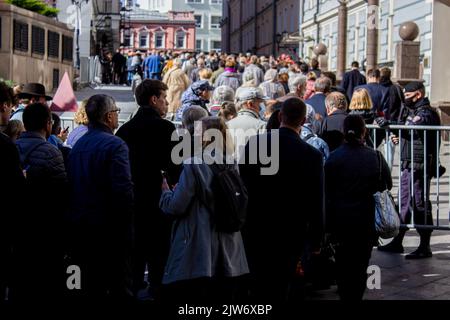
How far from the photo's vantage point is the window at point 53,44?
18.8 metres

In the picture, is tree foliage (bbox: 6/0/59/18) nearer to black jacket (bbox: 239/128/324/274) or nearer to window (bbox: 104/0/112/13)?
black jacket (bbox: 239/128/324/274)

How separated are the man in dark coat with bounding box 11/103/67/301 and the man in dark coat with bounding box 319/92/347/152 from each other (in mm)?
2663

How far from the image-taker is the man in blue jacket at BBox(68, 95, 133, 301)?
6.47 metres

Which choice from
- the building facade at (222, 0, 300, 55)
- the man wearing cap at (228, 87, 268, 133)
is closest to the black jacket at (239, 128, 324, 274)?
the man wearing cap at (228, 87, 268, 133)

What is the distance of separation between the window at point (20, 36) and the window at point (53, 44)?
185 cm

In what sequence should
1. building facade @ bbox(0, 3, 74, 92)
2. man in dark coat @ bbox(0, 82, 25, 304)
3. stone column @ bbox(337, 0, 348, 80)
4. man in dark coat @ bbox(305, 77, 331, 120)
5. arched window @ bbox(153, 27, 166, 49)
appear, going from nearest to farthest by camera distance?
man in dark coat @ bbox(0, 82, 25, 304) < man in dark coat @ bbox(305, 77, 331, 120) < building facade @ bbox(0, 3, 74, 92) < stone column @ bbox(337, 0, 348, 80) < arched window @ bbox(153, 27, 166, 49)

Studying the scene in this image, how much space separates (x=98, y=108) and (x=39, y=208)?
886mm

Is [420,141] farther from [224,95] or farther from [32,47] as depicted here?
[32,47]

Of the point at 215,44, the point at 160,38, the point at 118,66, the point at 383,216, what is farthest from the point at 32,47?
the point at 160,38

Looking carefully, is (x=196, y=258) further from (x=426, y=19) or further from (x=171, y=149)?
(x=426, y=19)

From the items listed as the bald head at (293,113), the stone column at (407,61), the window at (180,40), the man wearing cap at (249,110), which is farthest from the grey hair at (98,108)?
the window at (180,40)

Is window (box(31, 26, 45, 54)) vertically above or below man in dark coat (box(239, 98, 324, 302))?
above

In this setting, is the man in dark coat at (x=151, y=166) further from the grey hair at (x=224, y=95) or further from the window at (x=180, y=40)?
the window at (x=180, y=40)
